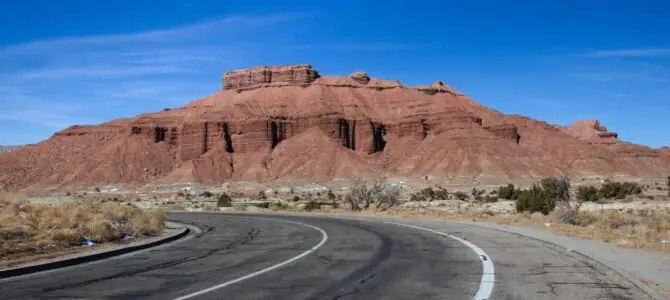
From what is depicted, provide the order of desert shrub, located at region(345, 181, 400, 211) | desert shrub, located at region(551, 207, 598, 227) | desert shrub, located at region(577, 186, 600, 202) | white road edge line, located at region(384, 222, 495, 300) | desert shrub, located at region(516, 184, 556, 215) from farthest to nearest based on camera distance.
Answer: desert shrub, located at region(577, 186, 600, 202) < desert shrub, located at region(345, 181, 400, 211) < desert shrub, located at region(516, 184, 556, 215) < desert shrub, located at region(551, 207, 598, 227) < white road edge line, located at region(384, 222, 495, 300)

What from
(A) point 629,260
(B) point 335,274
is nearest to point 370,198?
(A) point 629,260

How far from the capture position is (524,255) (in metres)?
13.3

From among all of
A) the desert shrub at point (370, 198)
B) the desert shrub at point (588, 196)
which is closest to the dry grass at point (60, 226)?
the desert shrub at point (370, 198)

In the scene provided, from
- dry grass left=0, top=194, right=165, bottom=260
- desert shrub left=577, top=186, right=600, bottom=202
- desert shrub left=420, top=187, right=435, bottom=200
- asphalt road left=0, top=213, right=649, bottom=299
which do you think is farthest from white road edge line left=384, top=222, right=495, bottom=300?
desert shrub left=420, top=187, right=435, bottom=200

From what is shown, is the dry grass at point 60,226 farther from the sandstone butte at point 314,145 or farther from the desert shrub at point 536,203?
the sandstone butte at point 314,145

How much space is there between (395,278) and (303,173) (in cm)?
10207

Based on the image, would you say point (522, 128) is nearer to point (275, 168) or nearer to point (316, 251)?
point (275, 168)

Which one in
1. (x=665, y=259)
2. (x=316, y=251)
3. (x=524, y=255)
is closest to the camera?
(x=665, y=259)

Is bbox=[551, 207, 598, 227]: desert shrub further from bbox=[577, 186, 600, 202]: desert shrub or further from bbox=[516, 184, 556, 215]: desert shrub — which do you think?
bbox=[577, 186, 600, 202]: desert shrub

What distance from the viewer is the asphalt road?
8820 millimetres

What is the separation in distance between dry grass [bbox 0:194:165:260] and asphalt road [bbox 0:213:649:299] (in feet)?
7.02

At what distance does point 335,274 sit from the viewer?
35.4 feet

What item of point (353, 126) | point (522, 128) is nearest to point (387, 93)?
point (353, 126)

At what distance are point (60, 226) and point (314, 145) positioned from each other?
10344 cm
